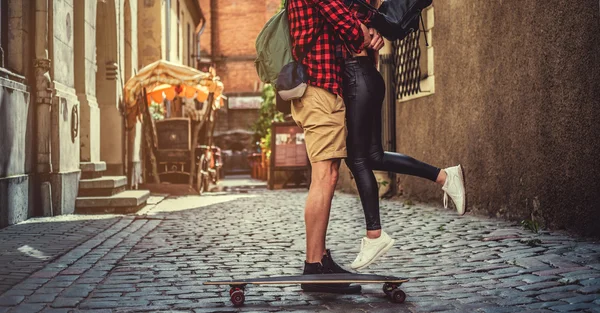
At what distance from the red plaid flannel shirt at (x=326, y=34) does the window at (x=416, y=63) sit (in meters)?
5.93

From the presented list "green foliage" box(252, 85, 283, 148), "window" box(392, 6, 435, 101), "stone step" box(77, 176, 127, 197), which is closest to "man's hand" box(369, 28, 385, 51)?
"window" box(392, 6, 435, 101)

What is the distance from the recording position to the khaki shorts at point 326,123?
430cm

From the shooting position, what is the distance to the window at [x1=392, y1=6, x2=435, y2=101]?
1086 cm

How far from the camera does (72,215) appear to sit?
9.93 meters

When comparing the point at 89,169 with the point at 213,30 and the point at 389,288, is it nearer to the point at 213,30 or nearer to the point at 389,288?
the point at 389,288

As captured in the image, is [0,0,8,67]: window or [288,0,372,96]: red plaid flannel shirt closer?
[288,0,372,96]: red plaid flannel shirt

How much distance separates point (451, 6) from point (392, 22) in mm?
5783

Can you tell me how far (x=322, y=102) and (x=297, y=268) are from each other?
4.82 ft

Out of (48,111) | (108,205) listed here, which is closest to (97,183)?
(108,205)

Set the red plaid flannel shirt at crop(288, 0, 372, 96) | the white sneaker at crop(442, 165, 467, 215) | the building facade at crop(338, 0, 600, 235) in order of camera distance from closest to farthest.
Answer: the red plaid flannel shirt at crop(288, 0, 372, 96)
the white sneaker at crop(442, 165, 467, 215)
the building facade at crop(338, 0, 600, 235)

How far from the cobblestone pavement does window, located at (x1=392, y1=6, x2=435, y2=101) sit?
2.66 meters

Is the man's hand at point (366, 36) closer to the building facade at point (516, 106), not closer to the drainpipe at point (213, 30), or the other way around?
the building facade at point (516, 106)

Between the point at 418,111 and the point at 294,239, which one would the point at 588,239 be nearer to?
the point at 294,239

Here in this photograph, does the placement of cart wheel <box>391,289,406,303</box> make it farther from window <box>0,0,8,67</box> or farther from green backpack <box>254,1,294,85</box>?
window <box>0,0,8,67</box>
